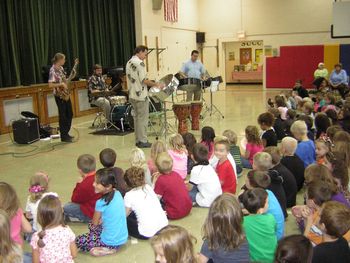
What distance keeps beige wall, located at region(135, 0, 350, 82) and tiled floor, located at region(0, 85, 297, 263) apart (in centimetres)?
695

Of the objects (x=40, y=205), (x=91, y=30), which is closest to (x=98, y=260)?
(x=40, y=205)

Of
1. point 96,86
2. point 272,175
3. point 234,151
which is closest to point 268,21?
point 96,86

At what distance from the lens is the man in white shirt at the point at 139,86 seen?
7012 mm

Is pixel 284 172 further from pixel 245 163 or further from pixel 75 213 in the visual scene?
pixel 75 213

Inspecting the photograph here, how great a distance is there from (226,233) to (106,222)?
1322 mm

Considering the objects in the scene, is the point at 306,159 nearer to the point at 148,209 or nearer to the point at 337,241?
the point at 148,209

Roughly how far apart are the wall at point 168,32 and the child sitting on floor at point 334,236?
1287cm

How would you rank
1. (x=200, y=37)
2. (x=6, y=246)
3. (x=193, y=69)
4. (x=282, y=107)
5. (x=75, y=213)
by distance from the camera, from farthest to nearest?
(x=200, y=37) < (x=193, y=69) < (x=282, y=107) < (x=75, y=213) < (x=6, y=246)

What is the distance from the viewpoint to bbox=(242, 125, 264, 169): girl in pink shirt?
5190 mm

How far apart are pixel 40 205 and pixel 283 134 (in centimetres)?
481

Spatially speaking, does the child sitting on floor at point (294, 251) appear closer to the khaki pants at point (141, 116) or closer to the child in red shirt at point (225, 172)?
the child in red shirt at point (225, 172)

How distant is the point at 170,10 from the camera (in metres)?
16.5

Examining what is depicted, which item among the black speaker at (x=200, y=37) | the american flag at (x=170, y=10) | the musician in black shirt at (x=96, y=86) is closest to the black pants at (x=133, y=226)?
the musician in black shirt at (x=96, y=86)

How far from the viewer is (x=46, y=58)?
35.4 feet
